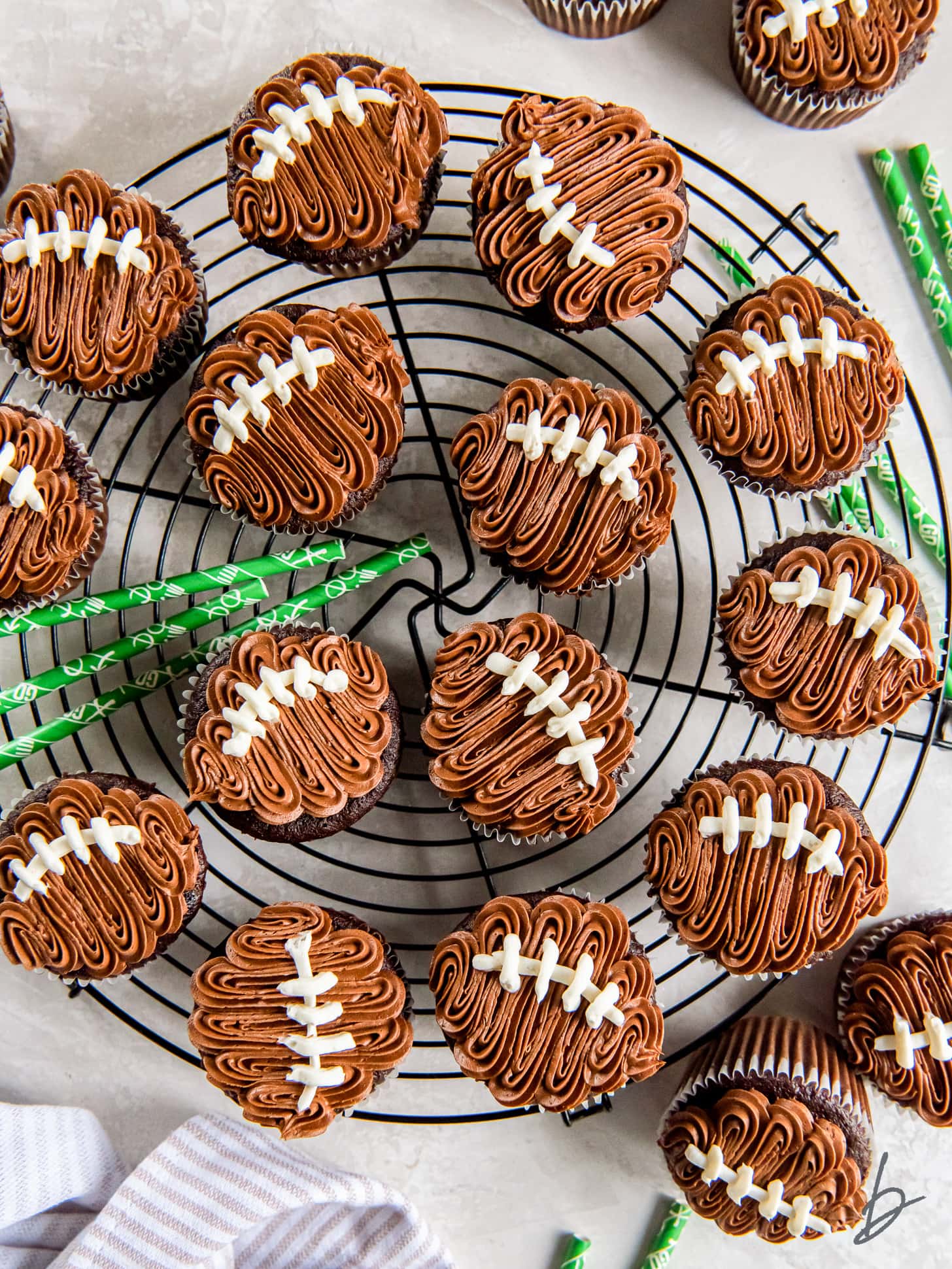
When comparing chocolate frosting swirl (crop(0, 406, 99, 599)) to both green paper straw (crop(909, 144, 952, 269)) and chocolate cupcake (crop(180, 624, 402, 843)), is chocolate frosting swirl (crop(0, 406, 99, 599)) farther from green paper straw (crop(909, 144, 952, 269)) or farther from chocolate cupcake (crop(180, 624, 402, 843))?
green paper straw (crop(909, 144, 952, 269))

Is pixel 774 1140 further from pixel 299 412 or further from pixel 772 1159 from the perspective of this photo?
pixel 299 412

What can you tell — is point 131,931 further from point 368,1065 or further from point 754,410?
point 754,410

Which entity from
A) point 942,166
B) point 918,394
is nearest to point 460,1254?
point 918,394

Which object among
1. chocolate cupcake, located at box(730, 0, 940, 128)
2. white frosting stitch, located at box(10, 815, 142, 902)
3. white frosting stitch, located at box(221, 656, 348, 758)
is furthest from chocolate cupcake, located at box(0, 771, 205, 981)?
chocolate cupcake, located at box(730, 0, 940, 128)

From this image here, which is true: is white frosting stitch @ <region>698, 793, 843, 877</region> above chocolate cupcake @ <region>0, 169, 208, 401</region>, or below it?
below

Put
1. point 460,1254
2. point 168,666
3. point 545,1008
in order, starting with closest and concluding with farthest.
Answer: point 545,1008
point 168,666
point 460,1254
